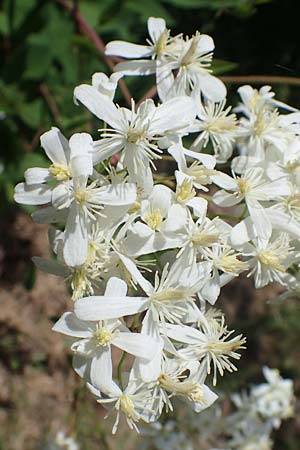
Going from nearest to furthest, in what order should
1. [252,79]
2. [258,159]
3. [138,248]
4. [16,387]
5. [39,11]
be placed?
1. [138,248]
2. [258,159]
3. [252,79]
4. [39,11]
5. [16,387]

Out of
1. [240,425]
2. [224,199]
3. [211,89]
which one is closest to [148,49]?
[211,89]

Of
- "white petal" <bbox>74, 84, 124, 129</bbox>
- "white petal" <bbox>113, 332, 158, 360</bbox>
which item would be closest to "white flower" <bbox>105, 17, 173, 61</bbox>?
"white petal" <bbox>74, 84, 124, 129</bbox>

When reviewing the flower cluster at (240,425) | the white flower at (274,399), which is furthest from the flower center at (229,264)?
the white flower at (274,399)

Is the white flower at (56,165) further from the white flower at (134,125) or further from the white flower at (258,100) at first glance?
the white flower at (258,100)

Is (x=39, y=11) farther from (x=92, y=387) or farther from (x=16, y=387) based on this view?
(x=16, y=387)

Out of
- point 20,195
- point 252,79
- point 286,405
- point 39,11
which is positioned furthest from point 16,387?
point 20,195
